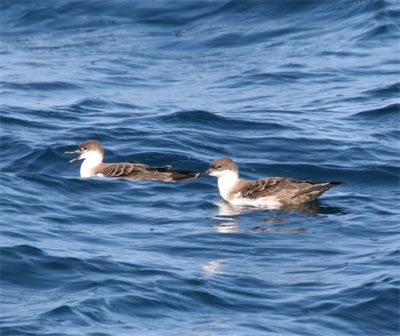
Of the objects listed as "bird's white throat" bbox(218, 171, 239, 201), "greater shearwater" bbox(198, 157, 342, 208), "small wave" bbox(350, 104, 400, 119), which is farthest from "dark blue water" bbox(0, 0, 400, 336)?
"bird's white throat" bbox(218, 171, 239, 201)

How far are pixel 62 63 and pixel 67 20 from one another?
356 centimetres

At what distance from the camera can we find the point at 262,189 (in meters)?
15.5

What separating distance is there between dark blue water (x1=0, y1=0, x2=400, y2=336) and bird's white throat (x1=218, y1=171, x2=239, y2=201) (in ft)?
1.02

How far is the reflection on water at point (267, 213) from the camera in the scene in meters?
14.0

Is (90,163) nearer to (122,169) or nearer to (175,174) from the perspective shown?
(122,169)

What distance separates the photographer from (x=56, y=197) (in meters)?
15.5

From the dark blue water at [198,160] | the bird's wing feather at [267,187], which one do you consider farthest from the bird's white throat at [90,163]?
the bird's wing feather at [267,187]

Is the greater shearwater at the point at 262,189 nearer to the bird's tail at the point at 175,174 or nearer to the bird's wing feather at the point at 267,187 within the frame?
the bird's wing feather at the point at 267,187

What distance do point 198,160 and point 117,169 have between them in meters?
1.42

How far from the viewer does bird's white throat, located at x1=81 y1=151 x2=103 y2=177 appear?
17.2 meters

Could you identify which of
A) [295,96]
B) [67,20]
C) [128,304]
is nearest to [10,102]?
[295,96]

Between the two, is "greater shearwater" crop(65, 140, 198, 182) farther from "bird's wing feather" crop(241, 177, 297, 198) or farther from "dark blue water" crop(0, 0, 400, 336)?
"bird's wing feather" crop(241, 177, 297, 198)

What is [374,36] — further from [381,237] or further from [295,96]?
[381,237]

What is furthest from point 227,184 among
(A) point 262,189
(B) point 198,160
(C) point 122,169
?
(B) point 198,160
